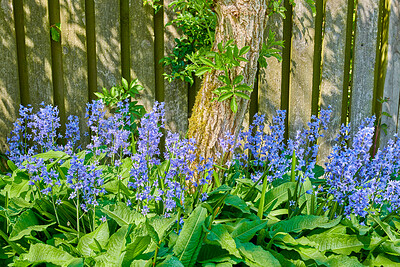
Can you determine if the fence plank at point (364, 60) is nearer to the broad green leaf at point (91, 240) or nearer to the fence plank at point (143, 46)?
the fence plank at point (143, 46)

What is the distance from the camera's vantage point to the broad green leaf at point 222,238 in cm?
188

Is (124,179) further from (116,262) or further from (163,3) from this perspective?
(163,3)

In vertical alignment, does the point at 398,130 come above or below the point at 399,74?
below

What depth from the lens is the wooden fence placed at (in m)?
3.37

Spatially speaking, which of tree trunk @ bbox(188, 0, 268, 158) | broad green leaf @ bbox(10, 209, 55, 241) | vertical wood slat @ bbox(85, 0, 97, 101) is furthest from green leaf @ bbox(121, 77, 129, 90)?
broad green leaf @ bbox(10, 209, 55, 241)

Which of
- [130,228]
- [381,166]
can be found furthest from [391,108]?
[130,228]

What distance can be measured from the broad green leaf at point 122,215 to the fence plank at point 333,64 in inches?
89.4

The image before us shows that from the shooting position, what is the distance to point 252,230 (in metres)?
2.06

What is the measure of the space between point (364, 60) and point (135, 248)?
3006mm

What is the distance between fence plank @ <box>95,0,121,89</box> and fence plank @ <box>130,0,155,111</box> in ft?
0.42

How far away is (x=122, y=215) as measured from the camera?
2094 millimetres

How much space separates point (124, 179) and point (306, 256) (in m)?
1.24

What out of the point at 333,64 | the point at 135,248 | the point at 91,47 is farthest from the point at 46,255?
the point at 333,64

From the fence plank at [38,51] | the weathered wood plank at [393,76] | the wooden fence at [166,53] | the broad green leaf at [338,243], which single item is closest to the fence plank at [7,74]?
the wooden fence at [166,53]
